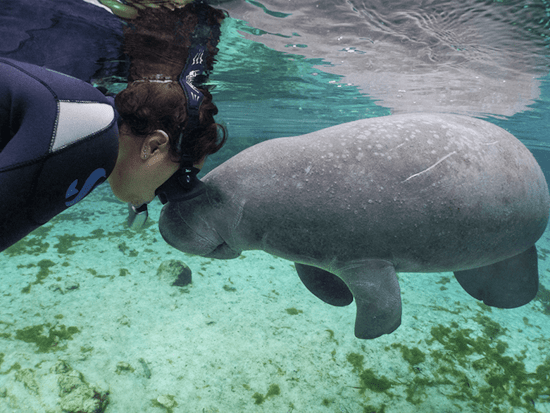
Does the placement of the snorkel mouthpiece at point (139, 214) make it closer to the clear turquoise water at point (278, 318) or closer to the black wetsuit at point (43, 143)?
the black wetsuit at point (43, 143)

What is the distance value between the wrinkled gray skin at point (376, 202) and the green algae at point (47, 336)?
8.94 ft

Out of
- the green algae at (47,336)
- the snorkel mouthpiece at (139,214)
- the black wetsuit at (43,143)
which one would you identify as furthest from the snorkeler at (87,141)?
the green algae at (47,336)

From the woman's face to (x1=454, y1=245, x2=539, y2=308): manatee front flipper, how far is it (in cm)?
277

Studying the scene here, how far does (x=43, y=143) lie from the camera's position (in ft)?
3.03

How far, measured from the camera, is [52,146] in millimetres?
941

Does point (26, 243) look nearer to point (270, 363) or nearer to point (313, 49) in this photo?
point (270, 363)

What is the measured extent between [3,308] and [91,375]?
6.91 feet

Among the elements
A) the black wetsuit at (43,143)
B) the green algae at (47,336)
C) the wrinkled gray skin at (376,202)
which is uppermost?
the black wetsuit at (43,143)

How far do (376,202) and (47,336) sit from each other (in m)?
4.16

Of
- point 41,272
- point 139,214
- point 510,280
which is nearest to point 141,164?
point 139,214

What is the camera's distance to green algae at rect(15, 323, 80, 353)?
11.5 ft

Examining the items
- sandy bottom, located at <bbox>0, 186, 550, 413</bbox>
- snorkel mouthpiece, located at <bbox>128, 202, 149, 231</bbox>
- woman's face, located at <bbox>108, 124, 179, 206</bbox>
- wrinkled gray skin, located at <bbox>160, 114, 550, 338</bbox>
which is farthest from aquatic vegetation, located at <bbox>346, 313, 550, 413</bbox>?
woman's face, located at <bbox>108, 124, 179, 206</bbox>

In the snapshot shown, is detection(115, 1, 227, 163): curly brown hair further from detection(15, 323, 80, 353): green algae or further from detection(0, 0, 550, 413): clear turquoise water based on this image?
detection(15, 323, 80, 353): green algae

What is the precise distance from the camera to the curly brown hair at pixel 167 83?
1522mm
